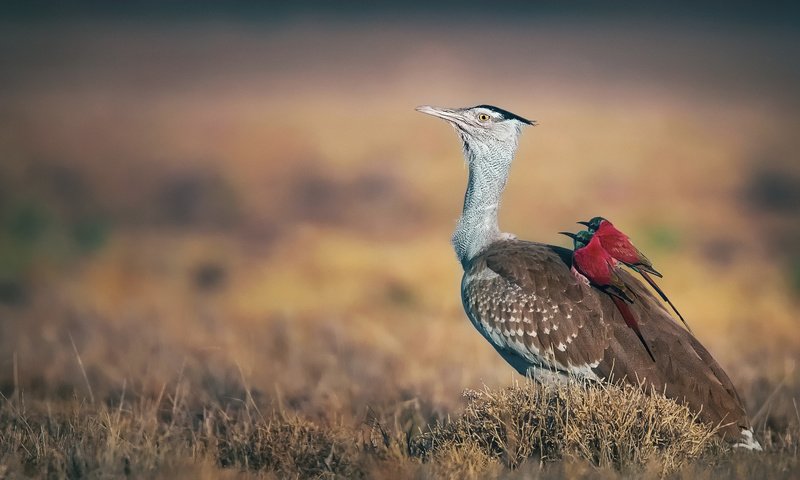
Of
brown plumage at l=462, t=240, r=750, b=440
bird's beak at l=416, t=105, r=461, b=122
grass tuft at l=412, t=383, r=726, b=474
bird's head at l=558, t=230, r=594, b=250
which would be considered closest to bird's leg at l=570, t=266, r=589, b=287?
brown plumage at l=462, t=240, r=750, b=440

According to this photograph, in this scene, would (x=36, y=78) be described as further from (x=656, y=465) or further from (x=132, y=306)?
(x=656, y=465)

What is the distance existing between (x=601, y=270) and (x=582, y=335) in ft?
1.05

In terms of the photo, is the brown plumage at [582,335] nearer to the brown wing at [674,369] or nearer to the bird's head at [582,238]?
the brown wing at [674,369]

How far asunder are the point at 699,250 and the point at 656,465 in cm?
986

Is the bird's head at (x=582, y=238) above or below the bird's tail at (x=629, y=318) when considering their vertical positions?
above

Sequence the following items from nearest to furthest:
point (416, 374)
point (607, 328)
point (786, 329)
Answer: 1. point (607, 328)
2. point (416, 374)
3. point (786, 329)

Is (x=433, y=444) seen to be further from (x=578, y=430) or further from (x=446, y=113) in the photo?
(x=446, y=113)

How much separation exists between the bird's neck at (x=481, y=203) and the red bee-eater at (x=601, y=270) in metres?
0.78

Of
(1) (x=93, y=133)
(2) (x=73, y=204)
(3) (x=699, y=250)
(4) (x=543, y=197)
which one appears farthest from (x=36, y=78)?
(3) (x=699, y=250)

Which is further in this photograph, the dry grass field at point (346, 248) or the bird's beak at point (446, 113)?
the bird's beak at point (446, 113)

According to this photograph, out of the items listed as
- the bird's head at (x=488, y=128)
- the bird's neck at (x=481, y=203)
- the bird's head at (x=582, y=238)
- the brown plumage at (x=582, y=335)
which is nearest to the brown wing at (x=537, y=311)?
the brown plumage at (x=582, y=335)

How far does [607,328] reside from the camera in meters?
5.68

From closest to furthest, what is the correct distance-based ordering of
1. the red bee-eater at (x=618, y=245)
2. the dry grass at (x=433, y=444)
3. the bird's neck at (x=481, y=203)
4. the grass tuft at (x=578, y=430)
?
the dry grass at (x=433, y=444), the grass tuft at (x=578, y=430), the red bee-eater at (x=618, y=245), the bird's neck at (x=481, y=203)

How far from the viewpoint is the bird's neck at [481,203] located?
645 cm
